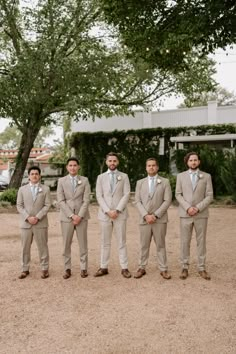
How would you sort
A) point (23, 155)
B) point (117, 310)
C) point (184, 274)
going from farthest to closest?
point (23, 155) → point (184, 274) → point (117, 310)

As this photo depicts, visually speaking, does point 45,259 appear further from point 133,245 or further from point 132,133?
point 132,133

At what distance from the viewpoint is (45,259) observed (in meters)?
6.29

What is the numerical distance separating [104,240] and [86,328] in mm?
2048

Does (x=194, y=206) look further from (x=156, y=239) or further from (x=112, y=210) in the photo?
(x=112, y=210)

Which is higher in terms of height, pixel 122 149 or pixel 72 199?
pixel 122 149

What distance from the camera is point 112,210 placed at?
6219mm

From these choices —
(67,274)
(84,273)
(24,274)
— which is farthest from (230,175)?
(24,274)

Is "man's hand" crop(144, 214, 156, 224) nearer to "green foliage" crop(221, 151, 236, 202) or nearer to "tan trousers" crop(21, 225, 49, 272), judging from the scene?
"tan trousers" crop(21, 225, 49, 272)

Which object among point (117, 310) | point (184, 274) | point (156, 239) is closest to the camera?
point (117, 310)

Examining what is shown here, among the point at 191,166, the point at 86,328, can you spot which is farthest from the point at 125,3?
the point at 86,328

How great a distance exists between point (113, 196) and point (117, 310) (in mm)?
1910

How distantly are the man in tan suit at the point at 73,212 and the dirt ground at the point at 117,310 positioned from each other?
0.30 metres

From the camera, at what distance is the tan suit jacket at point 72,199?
626 centimetres

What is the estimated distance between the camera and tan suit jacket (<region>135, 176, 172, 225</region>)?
615 centimetres
